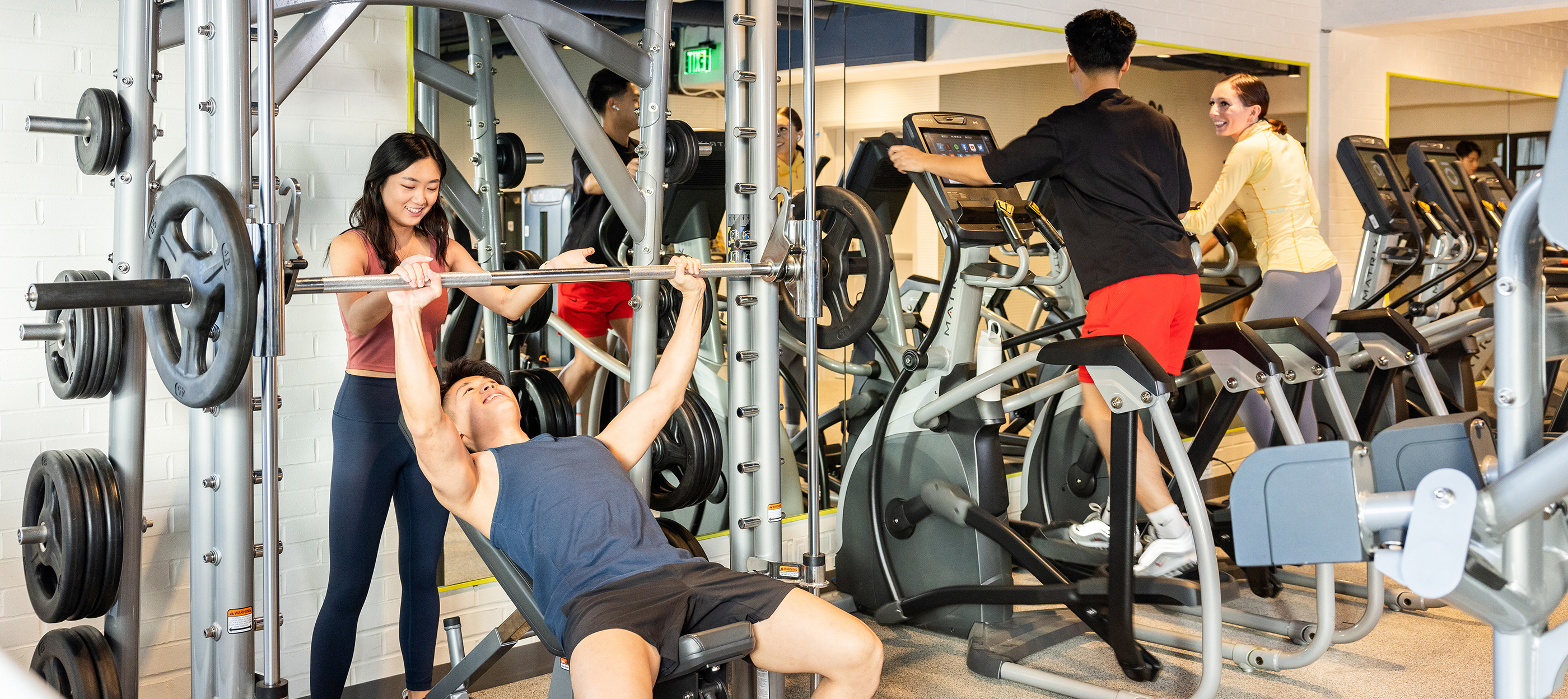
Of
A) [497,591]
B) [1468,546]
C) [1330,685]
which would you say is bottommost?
[1330,685]

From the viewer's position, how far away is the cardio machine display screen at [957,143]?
3.68 meters

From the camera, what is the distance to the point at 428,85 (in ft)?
10.0

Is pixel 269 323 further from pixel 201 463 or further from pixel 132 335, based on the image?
pixel 132 335

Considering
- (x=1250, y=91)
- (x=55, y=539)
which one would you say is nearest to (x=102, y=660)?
(x=55, y=539)

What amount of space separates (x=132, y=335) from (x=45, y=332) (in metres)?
0.16

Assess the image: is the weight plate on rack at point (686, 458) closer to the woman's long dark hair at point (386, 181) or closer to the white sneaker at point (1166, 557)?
the woman's long dark hair at point (386, 181)

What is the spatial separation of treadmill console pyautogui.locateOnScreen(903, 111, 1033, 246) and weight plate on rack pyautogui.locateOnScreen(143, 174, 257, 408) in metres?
2.17

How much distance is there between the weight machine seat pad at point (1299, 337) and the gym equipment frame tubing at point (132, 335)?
2.69 metres

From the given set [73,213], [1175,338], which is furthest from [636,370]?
[1175,338]

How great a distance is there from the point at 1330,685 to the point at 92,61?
343cm

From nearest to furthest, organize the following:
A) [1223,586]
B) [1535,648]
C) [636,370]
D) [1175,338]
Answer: [1535,648] → [636,370] → [1175,338] → [1223,586]

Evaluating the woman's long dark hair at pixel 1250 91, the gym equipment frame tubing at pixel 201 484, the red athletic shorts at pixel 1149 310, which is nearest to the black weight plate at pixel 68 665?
the gym equipment frame tubing at pixel 201 484

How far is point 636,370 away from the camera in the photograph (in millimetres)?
2830

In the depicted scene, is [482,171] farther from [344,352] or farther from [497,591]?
[497,591]
